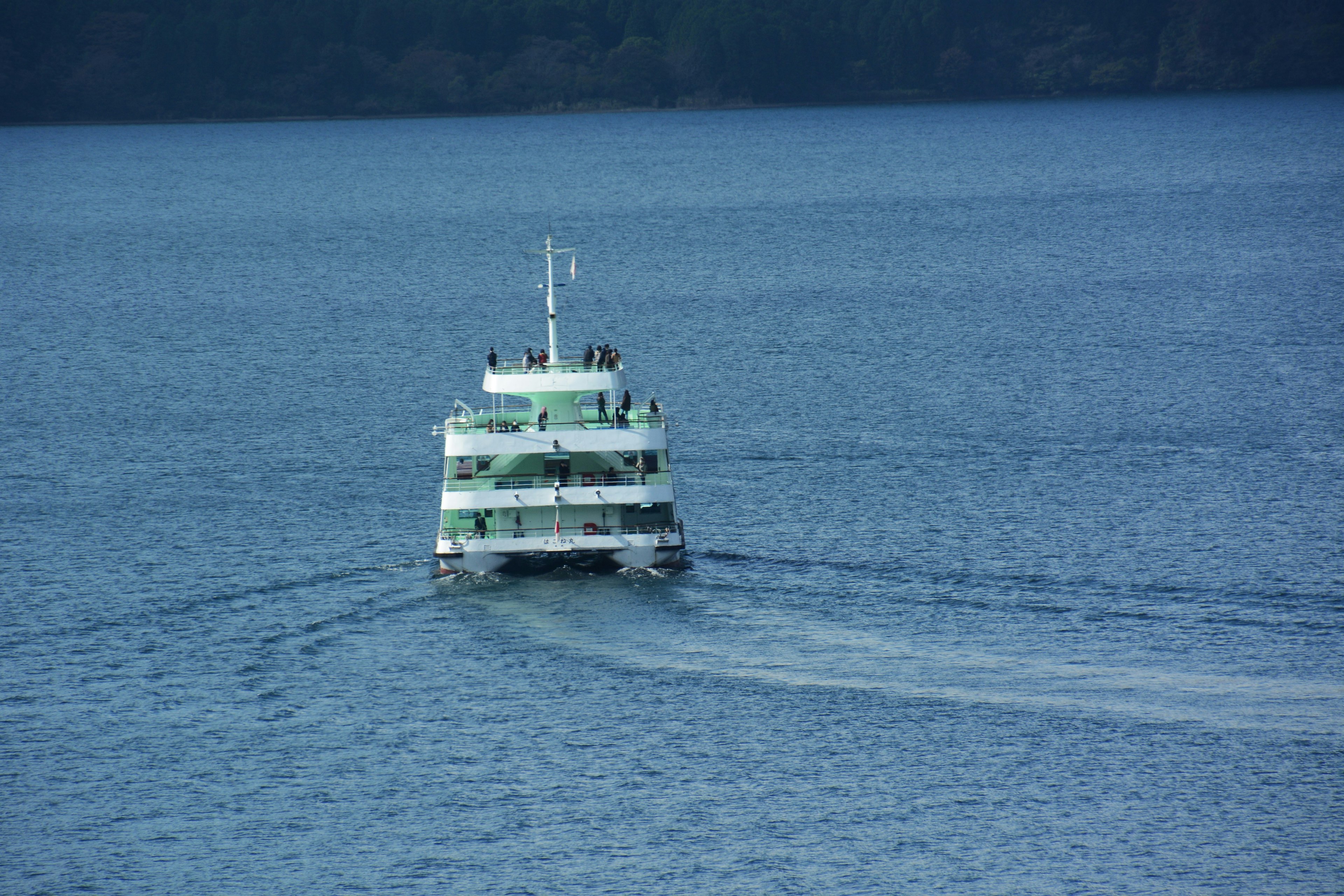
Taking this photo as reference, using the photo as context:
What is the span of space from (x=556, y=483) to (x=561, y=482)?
889 mm

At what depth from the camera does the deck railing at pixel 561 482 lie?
68.7 meters

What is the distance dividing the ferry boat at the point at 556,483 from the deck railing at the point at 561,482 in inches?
2.4

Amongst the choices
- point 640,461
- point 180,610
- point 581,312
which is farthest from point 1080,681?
point 581,312

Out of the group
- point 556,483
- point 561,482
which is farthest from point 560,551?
point 561,482

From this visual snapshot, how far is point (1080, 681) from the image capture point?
5762 centimetres

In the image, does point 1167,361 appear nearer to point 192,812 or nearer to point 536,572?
point 536,572

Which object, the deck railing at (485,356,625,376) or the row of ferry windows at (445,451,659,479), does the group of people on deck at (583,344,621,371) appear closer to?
the deck railing at (485,356,625,376)

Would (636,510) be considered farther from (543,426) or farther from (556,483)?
(543,426)

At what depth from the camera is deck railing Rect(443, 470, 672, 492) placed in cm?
6869

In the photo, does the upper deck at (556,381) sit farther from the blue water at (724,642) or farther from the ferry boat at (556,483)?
the blue water at (724,642)

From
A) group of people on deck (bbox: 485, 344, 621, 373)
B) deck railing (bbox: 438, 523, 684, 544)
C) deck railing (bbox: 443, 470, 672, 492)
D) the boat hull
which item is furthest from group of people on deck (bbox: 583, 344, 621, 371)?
the boat hull

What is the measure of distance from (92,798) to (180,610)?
1403cm

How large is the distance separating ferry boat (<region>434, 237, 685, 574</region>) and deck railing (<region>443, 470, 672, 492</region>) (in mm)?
62

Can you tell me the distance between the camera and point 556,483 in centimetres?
6819
